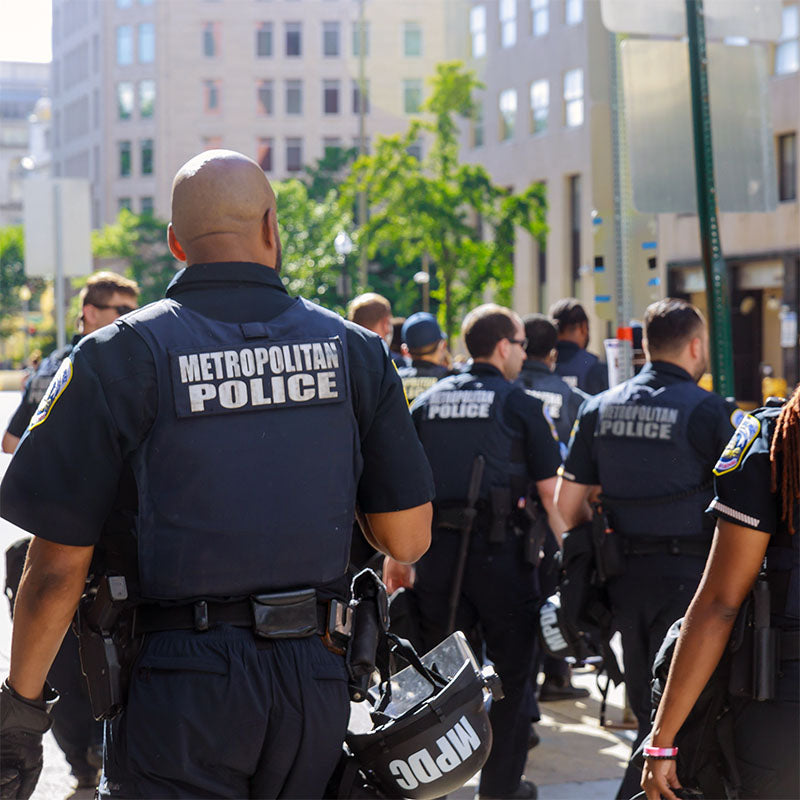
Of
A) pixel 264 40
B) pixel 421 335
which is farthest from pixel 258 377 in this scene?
pixel 264 40

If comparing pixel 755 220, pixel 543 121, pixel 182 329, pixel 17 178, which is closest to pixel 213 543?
pixel 182 329

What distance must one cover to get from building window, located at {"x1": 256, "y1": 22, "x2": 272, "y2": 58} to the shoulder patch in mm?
82107

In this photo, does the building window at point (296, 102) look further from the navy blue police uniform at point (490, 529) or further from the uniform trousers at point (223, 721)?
the uniform trousers at point (223, 721)

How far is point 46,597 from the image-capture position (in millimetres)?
2885

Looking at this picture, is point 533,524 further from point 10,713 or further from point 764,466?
point 10,713

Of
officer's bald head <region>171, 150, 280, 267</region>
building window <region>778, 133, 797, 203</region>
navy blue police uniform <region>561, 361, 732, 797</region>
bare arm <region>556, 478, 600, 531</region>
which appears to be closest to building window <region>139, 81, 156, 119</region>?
building window <region>778, 133, 797, 203</region>

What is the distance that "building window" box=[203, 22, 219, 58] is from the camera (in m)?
82.7

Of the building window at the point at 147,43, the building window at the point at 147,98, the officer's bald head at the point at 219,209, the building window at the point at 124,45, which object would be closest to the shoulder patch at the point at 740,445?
the officer's bald head at the point at 219,209

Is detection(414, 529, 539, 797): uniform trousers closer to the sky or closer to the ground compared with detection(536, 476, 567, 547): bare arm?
closer to the ground

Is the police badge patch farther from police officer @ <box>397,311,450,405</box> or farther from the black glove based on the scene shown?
police officer @ <box>397,311,450,405</box>

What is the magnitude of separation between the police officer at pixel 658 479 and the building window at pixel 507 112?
39.7 m

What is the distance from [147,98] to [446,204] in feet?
178

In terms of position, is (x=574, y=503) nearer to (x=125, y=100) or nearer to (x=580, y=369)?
(x=580, y=369)

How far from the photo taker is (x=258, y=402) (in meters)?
2.98
